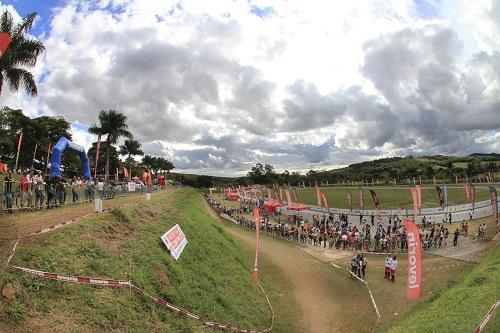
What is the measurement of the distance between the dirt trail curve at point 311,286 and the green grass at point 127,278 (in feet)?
5.43

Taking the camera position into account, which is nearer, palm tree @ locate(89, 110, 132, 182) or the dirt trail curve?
the dirt trail curve

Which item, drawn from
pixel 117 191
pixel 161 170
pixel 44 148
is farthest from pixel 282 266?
pixel 161 170

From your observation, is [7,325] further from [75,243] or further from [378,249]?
[378,249]

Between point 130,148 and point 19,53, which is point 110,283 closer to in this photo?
point 19,53

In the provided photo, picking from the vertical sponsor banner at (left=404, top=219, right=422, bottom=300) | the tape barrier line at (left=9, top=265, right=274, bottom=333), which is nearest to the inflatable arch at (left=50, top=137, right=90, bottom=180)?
the tape barrier line at (left=9, top=265, right=274, bottom=333)

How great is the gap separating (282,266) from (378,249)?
10.7 metres

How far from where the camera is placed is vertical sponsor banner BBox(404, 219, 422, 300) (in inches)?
574

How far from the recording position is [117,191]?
3584 cm

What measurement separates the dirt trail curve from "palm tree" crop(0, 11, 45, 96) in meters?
21.8

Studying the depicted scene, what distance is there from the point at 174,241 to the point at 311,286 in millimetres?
11487

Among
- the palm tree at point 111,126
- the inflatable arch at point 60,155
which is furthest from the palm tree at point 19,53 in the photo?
the palm tree at point 111,126

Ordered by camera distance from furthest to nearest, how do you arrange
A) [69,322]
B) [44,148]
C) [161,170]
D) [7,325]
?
[161,170]
[44,148]
[69,322]
[7,325]

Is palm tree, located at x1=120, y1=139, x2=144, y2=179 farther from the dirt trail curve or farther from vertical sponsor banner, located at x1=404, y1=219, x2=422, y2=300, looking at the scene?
vertical sponsor banner, located at x1=404, y1=219, x2=422, y2=300

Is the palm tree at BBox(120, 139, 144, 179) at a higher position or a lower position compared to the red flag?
higher
